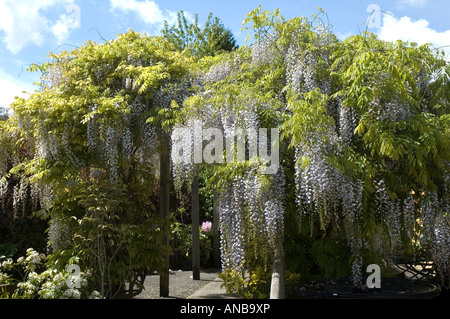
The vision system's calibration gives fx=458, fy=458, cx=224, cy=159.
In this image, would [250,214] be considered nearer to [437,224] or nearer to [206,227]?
[437,224]

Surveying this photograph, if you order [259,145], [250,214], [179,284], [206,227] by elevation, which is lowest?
[179,284]

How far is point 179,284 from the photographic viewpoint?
23.4 ft

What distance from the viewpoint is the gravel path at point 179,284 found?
6184mm

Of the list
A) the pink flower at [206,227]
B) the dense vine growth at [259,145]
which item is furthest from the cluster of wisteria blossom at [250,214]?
the pink flower at [206,227]

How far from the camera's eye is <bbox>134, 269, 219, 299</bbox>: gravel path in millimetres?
6184

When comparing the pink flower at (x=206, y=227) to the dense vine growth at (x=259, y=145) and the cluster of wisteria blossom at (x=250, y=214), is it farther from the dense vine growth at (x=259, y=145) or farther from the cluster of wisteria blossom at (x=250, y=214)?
the cluster of wisteria blossom at (x=250, y=214)

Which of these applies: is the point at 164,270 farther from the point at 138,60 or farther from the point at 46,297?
the point at 138,60
